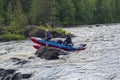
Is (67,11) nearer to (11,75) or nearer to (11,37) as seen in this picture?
(11,37)

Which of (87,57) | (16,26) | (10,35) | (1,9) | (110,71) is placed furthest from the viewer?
(1,9)

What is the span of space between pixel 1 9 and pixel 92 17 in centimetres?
3962

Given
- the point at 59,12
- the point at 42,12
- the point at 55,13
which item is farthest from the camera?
the point at 59,12

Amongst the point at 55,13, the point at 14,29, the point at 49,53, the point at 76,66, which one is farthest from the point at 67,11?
the point at 76,66

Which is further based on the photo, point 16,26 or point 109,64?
point 16,26

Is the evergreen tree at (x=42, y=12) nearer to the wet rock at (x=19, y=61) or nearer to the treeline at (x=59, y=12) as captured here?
the treeline at (x=59, y=12)

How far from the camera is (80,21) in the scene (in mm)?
113250

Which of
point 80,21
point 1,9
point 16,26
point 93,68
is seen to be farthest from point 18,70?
point 80,21

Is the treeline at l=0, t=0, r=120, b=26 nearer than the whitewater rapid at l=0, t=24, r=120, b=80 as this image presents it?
No

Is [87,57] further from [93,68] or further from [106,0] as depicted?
[106,0]

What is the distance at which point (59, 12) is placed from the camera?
109250mm

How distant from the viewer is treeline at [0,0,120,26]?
77.4 m

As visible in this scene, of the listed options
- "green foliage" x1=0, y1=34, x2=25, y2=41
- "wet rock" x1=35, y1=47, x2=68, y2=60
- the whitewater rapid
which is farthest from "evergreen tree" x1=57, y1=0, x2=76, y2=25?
"wet rock" x1=35, y1=47, x2=68, y2=60

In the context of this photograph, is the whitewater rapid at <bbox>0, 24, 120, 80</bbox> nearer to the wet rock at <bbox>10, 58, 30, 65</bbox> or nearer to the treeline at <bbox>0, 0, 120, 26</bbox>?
the wet rock at <bbox>10, 58, 30, 65</bbox>
